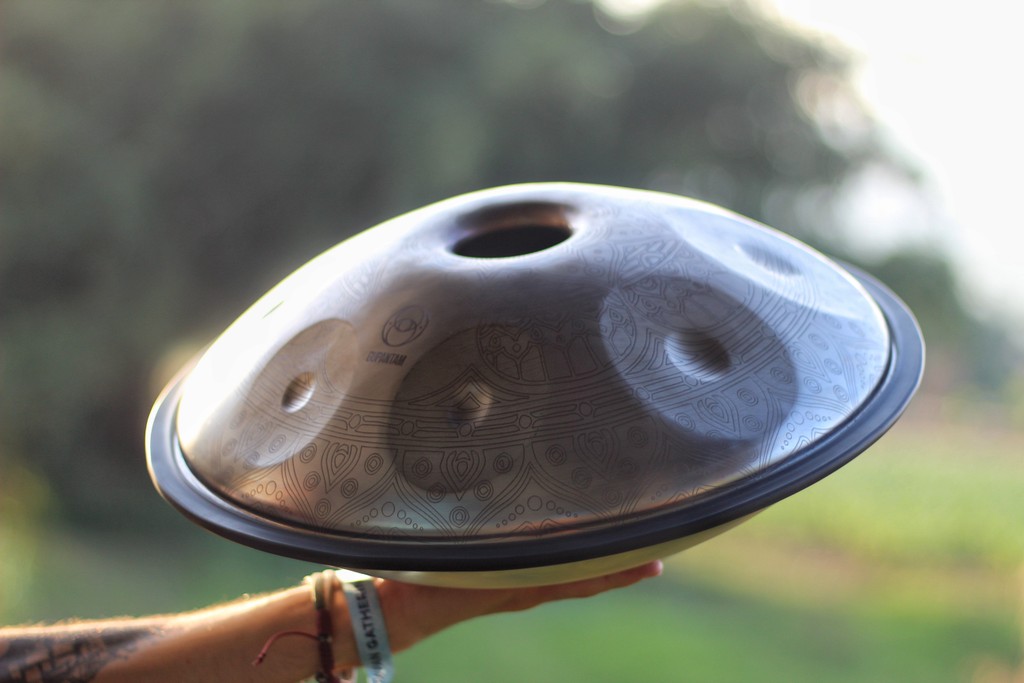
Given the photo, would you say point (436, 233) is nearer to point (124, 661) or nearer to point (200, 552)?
point (124, 661)

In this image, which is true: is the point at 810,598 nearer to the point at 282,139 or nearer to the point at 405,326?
the point at 282,139

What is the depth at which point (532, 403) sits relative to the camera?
668mm

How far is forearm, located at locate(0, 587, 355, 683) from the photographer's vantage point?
93 cm

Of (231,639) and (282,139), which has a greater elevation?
(231,639)

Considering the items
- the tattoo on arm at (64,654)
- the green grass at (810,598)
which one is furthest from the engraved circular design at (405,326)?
the green grass at (810,598)

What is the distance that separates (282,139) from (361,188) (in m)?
0.44

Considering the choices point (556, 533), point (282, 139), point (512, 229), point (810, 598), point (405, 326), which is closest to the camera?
point (556, 533)

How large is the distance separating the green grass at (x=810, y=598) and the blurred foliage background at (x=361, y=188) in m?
0.02

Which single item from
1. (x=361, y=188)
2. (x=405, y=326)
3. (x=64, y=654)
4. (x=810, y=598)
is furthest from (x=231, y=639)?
(x=361, y=188)

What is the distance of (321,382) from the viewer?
0.74 m

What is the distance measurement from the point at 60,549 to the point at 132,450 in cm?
61

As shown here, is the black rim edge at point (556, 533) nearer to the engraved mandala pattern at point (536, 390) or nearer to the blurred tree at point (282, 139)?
the engraved mandala pattern at point (536, 390)

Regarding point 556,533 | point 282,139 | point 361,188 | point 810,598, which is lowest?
point 810,598

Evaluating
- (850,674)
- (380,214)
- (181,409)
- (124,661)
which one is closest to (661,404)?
(181,409)
